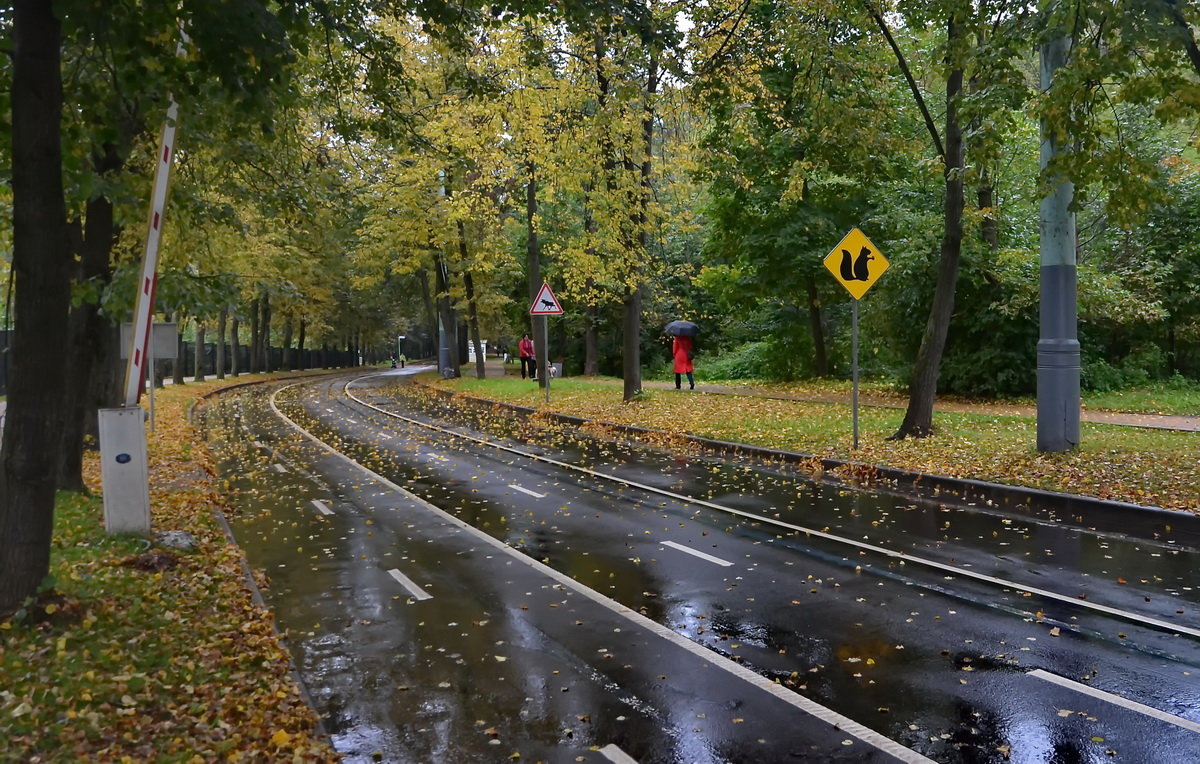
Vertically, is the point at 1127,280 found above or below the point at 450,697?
above

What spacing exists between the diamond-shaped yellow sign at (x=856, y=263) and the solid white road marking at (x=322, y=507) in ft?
26.7

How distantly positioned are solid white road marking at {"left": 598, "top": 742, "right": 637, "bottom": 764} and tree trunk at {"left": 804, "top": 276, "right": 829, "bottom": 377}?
2383 centimetres

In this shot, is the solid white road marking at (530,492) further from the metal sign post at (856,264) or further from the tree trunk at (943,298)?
the tree trunk at (943,298)

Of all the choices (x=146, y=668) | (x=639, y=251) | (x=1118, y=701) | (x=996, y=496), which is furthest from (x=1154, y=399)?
(x=146, y=668)

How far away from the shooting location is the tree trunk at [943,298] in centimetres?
1446

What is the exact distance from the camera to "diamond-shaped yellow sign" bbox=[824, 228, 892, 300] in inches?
547

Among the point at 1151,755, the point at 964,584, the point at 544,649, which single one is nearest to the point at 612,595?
the point at 544,649

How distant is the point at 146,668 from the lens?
5.34 m

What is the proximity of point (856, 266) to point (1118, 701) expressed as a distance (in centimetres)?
977

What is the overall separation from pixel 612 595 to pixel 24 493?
4.22 metres

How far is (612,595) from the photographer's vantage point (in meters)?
7.33

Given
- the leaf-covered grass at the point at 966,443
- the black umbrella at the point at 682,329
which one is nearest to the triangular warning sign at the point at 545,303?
the leaf-covered grass at the point at 966,443

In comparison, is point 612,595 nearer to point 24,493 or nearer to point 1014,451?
point 24,493

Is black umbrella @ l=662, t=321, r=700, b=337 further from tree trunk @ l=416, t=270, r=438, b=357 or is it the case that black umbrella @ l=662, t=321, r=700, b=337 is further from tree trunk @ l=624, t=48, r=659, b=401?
tree trunk @ l=416, t=270, r=438, b=357
